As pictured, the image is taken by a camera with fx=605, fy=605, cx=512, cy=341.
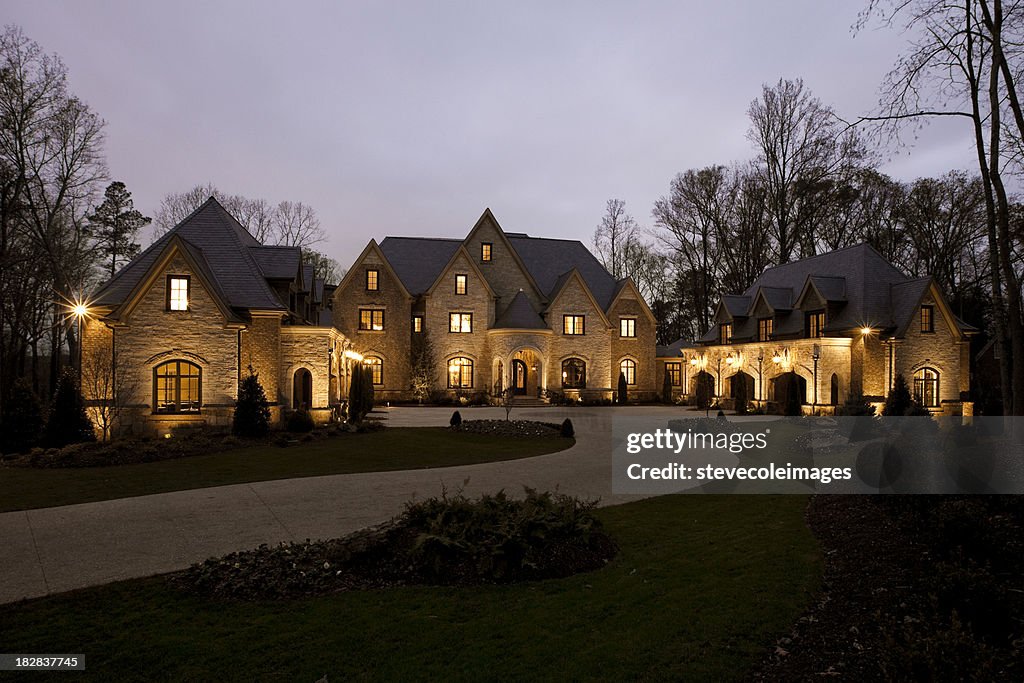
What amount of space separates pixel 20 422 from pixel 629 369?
103 ft

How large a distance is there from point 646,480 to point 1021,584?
7.37m

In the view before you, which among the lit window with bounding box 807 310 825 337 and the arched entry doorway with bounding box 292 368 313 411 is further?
the lit window with bounding box 807 310 825 337

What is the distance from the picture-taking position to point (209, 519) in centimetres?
921

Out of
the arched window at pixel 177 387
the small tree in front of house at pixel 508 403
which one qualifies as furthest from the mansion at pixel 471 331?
the small tree in front of house at pixel 508 403

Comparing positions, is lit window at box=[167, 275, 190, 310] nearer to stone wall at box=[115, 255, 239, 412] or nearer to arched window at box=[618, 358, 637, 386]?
stone wall at box=[115, 255, 239, 412]

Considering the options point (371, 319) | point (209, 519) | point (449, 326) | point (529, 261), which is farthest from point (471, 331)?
point (209, 519)

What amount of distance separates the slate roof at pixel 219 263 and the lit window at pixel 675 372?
2768 cm

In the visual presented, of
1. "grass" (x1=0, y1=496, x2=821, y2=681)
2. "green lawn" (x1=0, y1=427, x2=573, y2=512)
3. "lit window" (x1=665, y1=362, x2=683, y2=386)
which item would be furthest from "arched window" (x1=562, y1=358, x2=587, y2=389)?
"grass" (x1=0, y1=496, x2=821, y2=681)

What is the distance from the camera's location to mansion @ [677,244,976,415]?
92.5 ft

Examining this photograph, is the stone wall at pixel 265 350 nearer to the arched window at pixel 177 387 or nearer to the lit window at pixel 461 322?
the arched window at pixel 177 387

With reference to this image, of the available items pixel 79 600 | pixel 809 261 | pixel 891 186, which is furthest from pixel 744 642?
pixel 891 186

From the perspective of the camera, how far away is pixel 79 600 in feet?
19.4

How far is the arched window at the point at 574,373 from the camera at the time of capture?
38.2 meters

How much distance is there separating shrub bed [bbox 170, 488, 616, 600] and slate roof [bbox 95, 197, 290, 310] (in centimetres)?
1595
